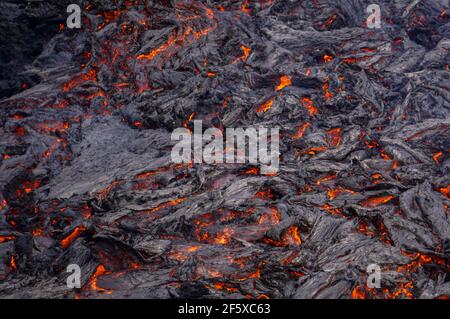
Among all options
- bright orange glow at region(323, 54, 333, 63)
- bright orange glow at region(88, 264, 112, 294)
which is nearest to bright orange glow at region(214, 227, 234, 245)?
bright orange glow at region(88, 264, 112, 294)

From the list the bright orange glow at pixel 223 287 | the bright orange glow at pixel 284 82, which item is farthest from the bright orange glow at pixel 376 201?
the bright orange glow at pixel 284 82

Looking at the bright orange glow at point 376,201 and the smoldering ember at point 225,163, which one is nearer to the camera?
the smoldering ember at point 225,163

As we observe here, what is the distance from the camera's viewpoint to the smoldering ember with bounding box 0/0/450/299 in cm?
470

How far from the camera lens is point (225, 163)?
6121 mm

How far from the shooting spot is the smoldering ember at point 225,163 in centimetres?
470

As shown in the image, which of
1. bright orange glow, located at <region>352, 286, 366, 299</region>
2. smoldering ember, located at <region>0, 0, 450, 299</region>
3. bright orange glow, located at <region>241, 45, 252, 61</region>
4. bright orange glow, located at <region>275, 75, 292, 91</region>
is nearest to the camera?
bright orange glow, located at <region>352, 286, 366, 299</region>

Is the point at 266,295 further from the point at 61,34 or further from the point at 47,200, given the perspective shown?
the point at 61,34

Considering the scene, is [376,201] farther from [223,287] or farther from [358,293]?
[223,287]

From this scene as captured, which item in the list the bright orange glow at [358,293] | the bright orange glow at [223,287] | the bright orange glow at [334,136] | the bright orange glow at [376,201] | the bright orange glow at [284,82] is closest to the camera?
the bright orange glow at [358,293]

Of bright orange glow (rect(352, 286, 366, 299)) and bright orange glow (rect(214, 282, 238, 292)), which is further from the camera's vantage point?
bright orange glow (rect(214, 282, 238, 292))

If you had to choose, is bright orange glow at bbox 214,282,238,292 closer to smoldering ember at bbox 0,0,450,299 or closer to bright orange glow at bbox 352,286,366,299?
smoldering ember at bbox 0,0,450,299

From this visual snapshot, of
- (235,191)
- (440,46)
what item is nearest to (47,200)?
(235,191)

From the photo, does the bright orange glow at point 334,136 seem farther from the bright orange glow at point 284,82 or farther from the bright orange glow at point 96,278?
the bright orange glow at point 96,278

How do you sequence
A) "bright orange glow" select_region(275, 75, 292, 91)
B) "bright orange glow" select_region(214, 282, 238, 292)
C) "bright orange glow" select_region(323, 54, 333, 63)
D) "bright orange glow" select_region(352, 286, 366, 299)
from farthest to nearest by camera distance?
"bright orange glow" select_region(323, 54, 333, 63)
"bright orange glow" select_region(275, 75, 292, 91)
"bright orange glow" select_region(214, 282, 238, 292)
"bright orange glow" select_region(352, 286, 366, 299)
